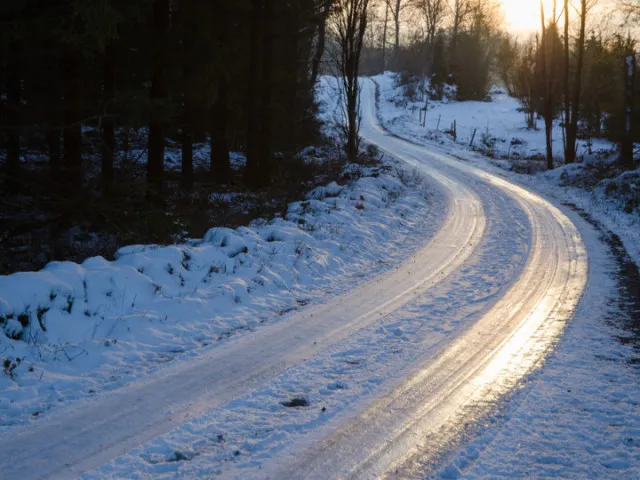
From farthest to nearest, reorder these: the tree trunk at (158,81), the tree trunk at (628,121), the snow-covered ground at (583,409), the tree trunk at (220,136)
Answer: the tree trunk at (628,121) < the tree trunk at (220,136) < the tree trunk at (158,81) < the snow-covered ground at (583,409)

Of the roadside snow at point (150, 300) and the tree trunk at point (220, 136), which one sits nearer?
the roadside snow at point (150, 300)

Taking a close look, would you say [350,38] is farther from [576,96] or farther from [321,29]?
[576,96]

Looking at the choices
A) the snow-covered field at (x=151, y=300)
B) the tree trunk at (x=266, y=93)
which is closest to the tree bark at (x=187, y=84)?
the tree trunk at (x=266, y=93)

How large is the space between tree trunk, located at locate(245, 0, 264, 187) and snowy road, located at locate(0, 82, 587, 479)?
9178 millimetres

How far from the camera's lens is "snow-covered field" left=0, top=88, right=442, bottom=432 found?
16.2 ft

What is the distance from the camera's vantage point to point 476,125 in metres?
54.3

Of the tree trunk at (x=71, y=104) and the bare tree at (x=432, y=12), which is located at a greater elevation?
the bare tree at (x=432, y=12)

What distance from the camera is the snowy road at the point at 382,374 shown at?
143 inches

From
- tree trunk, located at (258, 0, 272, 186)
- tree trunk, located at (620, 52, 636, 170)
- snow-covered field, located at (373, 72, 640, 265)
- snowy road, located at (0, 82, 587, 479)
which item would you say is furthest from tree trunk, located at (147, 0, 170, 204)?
tree trunk, located at (620, 52, 636, 170)

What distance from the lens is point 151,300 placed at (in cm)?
666

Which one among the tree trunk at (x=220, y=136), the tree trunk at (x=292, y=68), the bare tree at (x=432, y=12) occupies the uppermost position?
the bare tree at (x=432, y=12)

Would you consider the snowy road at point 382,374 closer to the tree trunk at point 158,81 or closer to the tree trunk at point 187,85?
the tree trunk at point 158,81

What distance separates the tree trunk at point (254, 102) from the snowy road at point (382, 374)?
361 inches

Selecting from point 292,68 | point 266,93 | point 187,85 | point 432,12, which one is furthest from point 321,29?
point 432,12
